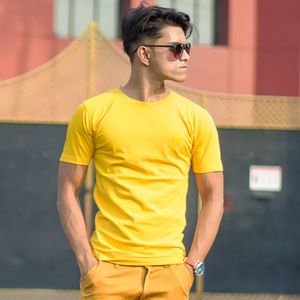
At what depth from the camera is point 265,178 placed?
8984mm

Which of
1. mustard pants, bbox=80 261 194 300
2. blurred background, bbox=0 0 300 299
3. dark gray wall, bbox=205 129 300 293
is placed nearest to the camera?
mustard pants, bbox=80 261 194 300

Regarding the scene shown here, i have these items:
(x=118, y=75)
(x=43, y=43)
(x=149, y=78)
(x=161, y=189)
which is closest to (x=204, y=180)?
(x=161, y=189)

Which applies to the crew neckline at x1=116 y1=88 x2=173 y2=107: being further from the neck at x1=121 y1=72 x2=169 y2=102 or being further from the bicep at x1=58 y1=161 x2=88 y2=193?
the bicep at x1=58 y1=161 x2=88 y2=193

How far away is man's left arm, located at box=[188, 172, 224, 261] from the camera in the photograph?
3.43 metres

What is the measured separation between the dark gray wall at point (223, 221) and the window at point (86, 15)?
205 inches

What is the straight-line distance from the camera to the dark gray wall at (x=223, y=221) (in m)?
8.66

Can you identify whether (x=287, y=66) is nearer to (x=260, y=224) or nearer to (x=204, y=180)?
(x=260, y=224)

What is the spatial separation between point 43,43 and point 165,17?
9729 millimetres

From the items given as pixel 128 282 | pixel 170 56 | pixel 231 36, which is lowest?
pixel 128 282

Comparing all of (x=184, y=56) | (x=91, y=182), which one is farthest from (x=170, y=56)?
(x=91, y=182)

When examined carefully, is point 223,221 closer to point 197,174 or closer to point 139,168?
point 197,174

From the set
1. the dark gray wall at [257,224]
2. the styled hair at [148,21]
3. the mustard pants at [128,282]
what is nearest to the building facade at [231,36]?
the dark gray wall at [257,224]

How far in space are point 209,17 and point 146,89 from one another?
11.2 meters

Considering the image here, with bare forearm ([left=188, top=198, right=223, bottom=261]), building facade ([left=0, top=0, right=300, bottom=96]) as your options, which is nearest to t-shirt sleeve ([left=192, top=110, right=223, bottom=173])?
bare forearm ([left=188, top=198, right=223, bottom=261])
